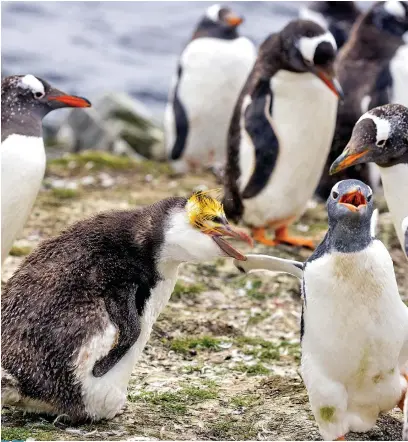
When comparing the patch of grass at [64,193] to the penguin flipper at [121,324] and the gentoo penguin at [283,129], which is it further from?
the penguin flipper at [121,324]

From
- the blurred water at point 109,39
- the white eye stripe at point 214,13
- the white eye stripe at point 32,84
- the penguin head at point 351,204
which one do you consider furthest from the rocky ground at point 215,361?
the blurred water at point 109,39

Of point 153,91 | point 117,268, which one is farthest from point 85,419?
point 153,91

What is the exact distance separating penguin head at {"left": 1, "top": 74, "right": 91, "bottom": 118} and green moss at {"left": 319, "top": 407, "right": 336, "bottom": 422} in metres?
2.63

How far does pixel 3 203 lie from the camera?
5711mm

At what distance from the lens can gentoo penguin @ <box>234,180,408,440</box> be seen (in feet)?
13.5

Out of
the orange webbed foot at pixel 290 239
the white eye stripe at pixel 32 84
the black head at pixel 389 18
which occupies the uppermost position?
the white eye stripe at pixel 32 84

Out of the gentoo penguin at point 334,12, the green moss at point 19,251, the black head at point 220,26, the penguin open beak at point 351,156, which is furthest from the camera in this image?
the gentoo penguin at point 334,12

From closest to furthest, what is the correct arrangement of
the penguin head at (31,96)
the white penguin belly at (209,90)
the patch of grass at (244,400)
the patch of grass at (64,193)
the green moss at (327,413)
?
the green moss at (327,413)
the patch of grass at (244,400)
the penguin head at (31,96)
the patch of grass at (64,193)
the white penguin belly at (209,90)

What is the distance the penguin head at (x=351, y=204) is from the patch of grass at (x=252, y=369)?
5.11ft

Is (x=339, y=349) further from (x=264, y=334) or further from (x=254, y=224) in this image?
(x=254, y=224)

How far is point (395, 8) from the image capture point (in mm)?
8609

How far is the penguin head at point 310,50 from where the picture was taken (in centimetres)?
718

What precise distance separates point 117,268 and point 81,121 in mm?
8887

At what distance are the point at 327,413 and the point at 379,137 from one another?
5.24 feet
